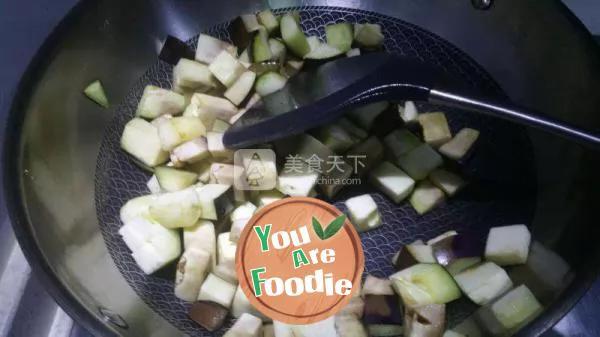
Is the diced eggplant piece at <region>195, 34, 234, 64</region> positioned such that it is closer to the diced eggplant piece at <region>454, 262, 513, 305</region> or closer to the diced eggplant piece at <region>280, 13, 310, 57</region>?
the diced eggplant piece at <region>280, 13, 310, 57</region>

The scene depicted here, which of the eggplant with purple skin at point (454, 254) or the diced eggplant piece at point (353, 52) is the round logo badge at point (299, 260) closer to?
the eggplant with purple skin at point (454, 254)

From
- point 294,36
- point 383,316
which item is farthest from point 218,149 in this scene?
point 383,316

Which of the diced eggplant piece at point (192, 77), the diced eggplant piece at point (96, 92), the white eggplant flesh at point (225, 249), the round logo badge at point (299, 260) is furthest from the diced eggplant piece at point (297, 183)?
the diced eggplant piece at point (96, 92)

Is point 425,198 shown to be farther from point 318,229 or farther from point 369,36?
point 369,36

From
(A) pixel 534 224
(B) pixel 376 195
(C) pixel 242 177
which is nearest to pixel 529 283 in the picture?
(A) pixel 534 224

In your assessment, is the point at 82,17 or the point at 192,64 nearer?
the point at 82,17

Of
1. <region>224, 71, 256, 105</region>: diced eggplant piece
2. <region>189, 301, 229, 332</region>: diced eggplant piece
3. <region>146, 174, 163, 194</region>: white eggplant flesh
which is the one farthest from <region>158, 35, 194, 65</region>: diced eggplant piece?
<region>189, 301, 229, 332</region>: diced eggplant piece

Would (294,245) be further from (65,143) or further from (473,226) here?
(65,143)
